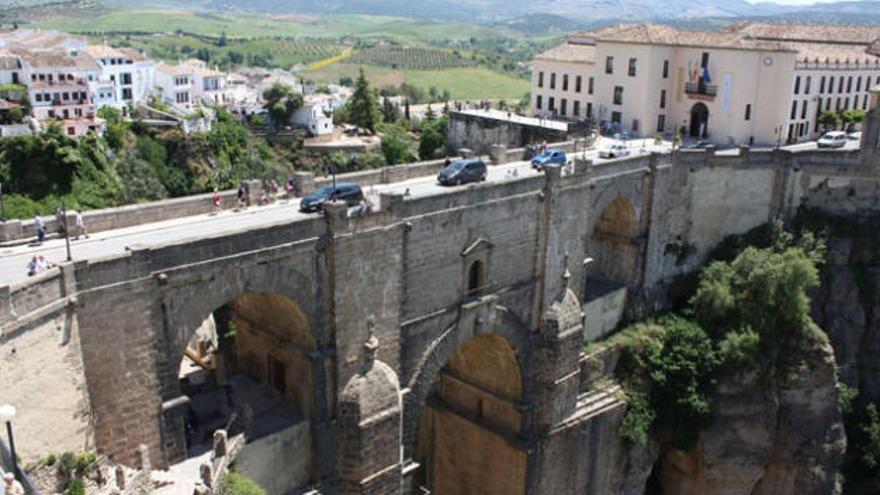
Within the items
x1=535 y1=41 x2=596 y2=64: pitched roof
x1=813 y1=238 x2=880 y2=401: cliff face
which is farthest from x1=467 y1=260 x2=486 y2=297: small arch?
x1=535 y1=41 x2=596 y2=64: pitched roof

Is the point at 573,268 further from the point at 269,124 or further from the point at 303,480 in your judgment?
the point at 269,124

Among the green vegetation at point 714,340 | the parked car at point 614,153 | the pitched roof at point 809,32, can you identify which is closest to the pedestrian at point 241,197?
the parked car at point 614,153

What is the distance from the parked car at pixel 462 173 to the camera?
2973 cm

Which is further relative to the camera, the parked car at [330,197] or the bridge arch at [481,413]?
the bridge arch at [481,413]

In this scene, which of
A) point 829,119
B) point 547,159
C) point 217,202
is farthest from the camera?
point 829,119

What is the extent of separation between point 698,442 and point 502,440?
10283 mm

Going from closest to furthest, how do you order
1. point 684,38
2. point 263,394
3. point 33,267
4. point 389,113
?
point 33,267
point 263,394
point 684,38
point 389,113

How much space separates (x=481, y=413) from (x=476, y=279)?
7485 mm

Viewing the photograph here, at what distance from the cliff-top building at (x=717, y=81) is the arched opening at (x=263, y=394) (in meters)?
32.1

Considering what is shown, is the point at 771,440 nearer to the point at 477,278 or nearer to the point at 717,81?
the point at 477,278

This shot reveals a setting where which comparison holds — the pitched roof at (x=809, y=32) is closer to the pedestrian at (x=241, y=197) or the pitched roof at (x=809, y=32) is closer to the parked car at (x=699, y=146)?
the parked car at (x=699, y=146)

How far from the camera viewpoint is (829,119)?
49.7 metres

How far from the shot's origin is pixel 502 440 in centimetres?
3172

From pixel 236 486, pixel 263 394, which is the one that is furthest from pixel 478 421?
pixel 236 486
